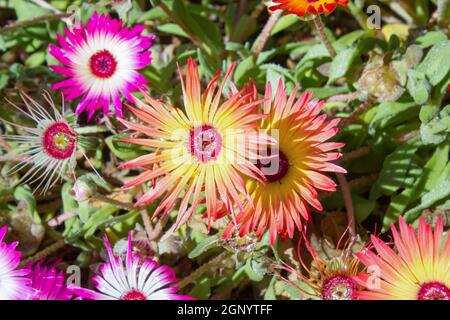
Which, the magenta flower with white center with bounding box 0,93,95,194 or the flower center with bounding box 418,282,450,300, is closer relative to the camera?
the flower center with bounding box 418,282,450,300

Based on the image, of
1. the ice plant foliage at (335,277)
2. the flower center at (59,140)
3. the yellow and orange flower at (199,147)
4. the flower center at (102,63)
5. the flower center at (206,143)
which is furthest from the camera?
the flower center at (102,63)

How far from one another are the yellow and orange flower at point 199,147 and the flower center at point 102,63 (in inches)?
20.0

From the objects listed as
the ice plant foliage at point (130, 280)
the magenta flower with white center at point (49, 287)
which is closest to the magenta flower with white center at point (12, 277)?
the magenta flower with white center at point (49, 287)

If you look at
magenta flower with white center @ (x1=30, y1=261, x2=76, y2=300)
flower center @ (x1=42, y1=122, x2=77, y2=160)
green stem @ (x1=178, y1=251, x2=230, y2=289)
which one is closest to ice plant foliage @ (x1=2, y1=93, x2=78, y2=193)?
flower center @ (x1=42, y1=122, x2=77, y2=160)

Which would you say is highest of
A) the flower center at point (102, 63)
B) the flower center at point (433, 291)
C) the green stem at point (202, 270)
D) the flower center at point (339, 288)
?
the flower center at point (102, 63)

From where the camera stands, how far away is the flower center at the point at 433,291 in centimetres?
239

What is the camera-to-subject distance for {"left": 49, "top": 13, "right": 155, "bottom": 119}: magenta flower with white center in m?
2.77

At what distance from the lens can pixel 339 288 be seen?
2574 millimetres

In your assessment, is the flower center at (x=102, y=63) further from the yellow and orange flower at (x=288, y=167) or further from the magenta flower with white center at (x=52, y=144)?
the yellow and orange flower at (x=288, y=167)

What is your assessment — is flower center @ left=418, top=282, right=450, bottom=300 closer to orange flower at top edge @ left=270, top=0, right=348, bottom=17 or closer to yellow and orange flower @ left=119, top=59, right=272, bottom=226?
yellow and orange flower @ left=119, top=59, right=272, bottom=226
